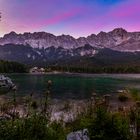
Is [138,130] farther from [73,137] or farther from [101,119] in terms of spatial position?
[73,137]

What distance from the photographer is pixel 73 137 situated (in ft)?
50.0

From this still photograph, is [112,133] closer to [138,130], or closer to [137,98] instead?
[138,130]

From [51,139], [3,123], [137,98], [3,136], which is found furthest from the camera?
[137,98]

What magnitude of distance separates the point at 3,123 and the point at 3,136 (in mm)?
1150

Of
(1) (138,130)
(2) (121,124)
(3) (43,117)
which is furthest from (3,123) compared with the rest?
(1) (138,130)

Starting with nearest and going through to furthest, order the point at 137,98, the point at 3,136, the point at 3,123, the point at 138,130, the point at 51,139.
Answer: the point at 3,136, the point at 3,123, the point at 51,139, the point at 138,130, the point at 137,98

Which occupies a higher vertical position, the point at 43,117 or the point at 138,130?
the point at 43,117

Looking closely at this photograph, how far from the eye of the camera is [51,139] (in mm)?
15594

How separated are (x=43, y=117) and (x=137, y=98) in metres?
17.3

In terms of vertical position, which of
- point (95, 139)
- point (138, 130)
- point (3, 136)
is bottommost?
point (138, 130)

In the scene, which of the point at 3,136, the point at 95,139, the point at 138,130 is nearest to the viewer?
the point at 3,136

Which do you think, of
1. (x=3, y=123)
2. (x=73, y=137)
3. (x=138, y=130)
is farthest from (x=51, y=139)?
(x=138, y=130)

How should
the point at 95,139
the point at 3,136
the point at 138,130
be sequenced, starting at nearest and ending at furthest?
the point at 3,136 → the point at 95,139 → the point at 138,130

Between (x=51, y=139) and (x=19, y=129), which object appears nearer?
(x=19, y=129)
